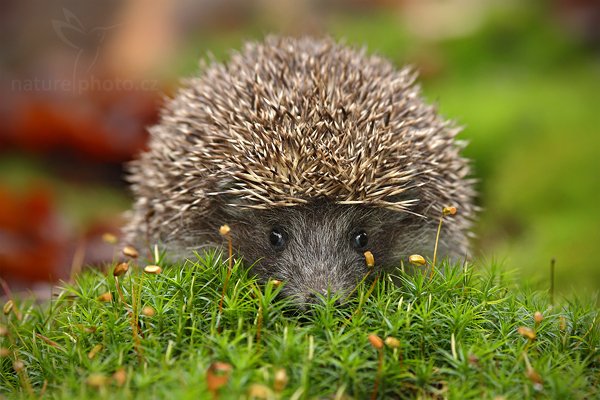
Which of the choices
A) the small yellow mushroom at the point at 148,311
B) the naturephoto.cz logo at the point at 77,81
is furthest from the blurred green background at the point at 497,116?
the small yellow mushroom at the point at 148,311

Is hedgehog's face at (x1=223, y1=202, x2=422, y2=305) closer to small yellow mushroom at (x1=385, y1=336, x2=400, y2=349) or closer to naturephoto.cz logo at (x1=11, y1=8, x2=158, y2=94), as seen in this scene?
small yellow mushroom at (x1=385, y1=336, x2=400, y2=349)

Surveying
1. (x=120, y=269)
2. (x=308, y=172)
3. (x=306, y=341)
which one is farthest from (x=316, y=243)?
(x=120, y=269)

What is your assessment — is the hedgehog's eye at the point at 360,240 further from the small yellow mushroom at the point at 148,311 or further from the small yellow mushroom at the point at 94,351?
the small yellow mushroom at the point at 94,351

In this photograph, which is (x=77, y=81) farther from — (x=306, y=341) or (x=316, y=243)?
(x=306, y=341)

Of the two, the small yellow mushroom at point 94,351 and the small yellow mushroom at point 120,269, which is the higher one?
the small yellow mushroom at point 120,269

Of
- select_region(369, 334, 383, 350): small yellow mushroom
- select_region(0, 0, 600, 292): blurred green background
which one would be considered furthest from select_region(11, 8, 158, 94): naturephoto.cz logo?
select_region(369, 334, 383, 350): small yellow mushroom

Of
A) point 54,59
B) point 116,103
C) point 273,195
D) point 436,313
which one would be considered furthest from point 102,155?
point 436,313
